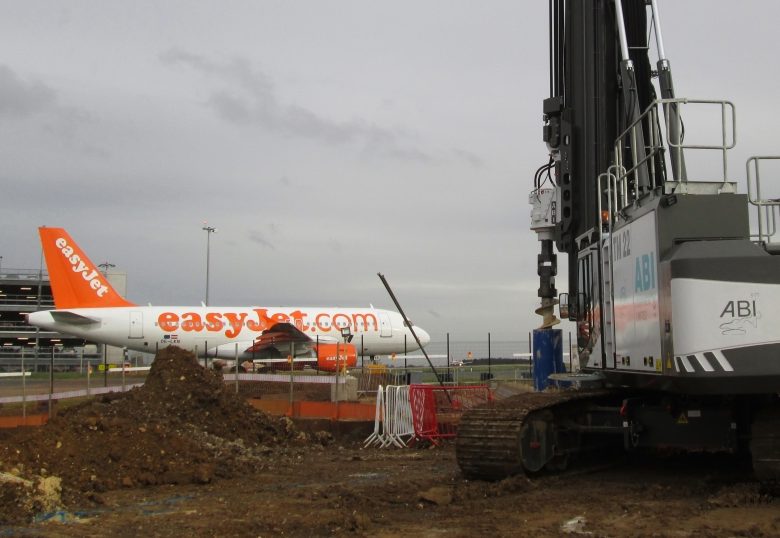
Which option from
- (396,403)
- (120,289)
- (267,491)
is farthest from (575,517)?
(120,289)

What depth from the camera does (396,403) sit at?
1512cm

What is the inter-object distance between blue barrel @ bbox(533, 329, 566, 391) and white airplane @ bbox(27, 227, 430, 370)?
28.3m

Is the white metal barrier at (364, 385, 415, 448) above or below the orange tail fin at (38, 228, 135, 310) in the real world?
below

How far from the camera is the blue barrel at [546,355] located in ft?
36.6

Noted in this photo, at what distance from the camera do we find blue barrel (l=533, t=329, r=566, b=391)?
36.6 ft

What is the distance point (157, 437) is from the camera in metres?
11.3

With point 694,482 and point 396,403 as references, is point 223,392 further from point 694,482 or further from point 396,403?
point 694,482

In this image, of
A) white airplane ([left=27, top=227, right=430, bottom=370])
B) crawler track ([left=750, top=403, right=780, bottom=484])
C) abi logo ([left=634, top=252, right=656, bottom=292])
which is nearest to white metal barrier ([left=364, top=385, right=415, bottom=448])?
abi logo ([left=634, top=252, right=656, bottom=292])

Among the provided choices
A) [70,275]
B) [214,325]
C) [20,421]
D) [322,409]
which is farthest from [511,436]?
[70,275]

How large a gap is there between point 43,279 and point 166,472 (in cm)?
5988

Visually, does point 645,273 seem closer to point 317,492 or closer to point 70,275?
point 317,492

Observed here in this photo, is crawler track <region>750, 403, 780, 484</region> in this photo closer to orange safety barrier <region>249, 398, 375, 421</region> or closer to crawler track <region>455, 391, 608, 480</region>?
crawler track <region>455, 391, 608, 480</region>

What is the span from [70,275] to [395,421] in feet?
98.7

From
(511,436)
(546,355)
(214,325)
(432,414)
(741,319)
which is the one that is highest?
(214,325)
